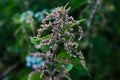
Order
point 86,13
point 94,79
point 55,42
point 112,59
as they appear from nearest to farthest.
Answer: point 55,42 → point 86,13 → point 94,79 → point 112,59

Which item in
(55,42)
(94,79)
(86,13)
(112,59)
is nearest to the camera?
(55,42)

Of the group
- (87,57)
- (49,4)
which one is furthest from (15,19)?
(87,57)

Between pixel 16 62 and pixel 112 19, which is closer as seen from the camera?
pixel 16 62

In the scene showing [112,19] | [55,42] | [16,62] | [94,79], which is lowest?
[55,42]

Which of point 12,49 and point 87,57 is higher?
point 12,49

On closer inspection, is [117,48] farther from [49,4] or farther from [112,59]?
[49,4]

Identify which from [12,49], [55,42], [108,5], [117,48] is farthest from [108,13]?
[55,42]
